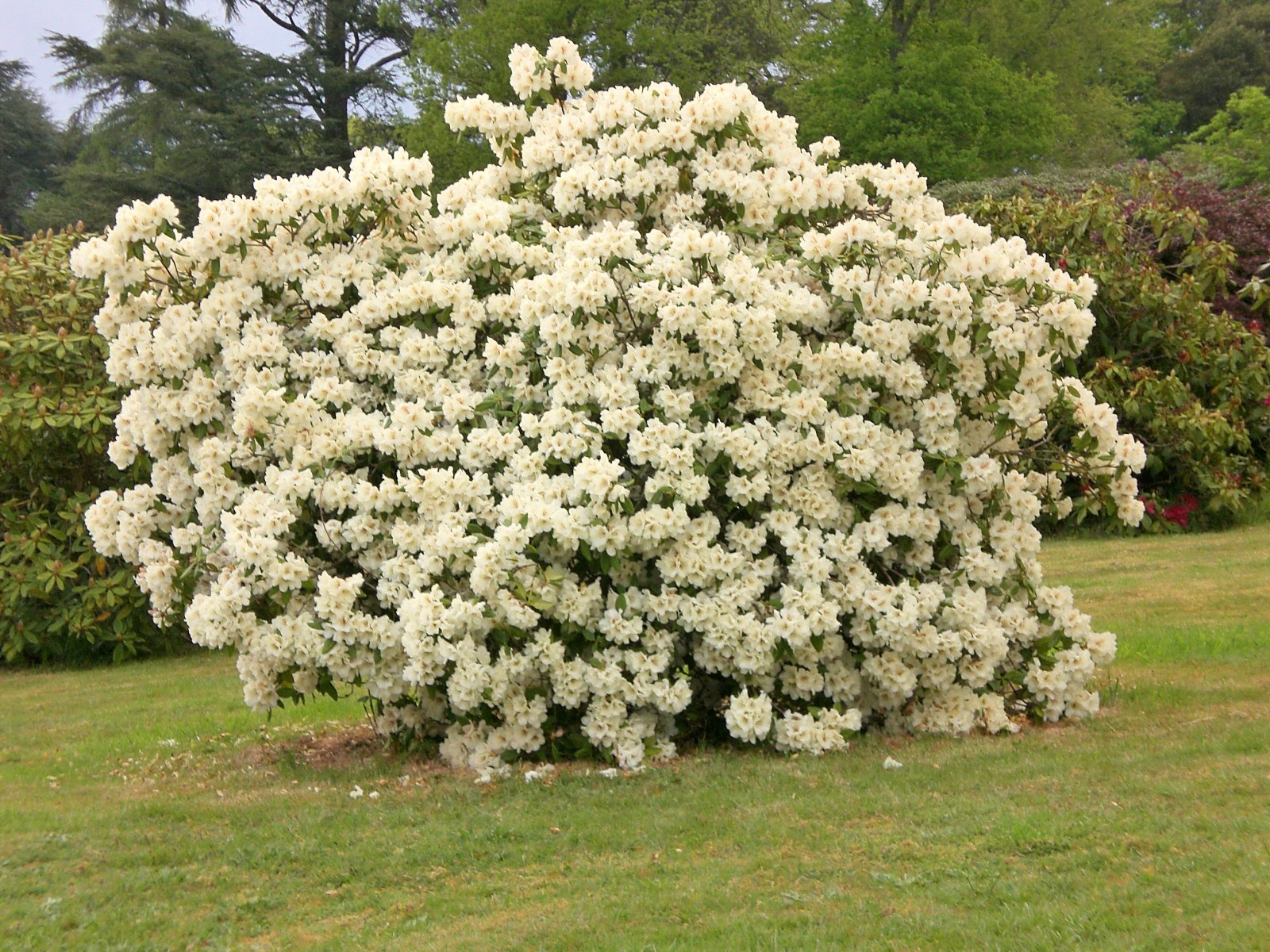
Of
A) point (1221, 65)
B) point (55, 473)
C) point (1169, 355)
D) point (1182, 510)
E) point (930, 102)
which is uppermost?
point (1221, 65)

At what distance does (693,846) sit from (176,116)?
3402 centimetres

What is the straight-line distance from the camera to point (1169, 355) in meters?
14.2

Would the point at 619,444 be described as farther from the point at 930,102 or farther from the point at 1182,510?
the point at 930,102

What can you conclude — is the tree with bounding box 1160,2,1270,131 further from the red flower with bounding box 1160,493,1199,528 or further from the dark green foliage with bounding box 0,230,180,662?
the dark green foliage with bounding box 0,230,180,662

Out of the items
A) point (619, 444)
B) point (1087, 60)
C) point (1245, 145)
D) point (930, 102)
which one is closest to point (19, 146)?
point (930, 102)

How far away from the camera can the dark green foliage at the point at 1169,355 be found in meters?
13.7

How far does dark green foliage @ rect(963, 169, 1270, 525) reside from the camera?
13680 mm

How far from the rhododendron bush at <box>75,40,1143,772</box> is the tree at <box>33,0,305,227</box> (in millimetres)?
28416

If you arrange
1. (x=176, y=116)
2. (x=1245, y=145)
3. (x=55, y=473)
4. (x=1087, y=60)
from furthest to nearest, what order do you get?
(x=1087, y=60), (x=176, y=116), (x=1245, y=145), (x=55, y=473)

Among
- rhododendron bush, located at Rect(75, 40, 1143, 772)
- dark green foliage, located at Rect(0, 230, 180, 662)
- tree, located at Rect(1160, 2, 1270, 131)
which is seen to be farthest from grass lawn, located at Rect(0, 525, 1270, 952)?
tree, located at Rect(1160, 2, 1270, 131)

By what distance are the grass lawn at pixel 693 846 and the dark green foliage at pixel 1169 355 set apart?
6.52m

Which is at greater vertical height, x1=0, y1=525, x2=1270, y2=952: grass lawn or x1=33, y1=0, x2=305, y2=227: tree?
x1=33, y1=0, x2=305, y2=227: tree

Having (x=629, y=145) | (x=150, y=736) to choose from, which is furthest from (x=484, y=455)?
(x=150, y=736)

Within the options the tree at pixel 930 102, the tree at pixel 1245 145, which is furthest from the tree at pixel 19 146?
the tree at pixel 1245 145
